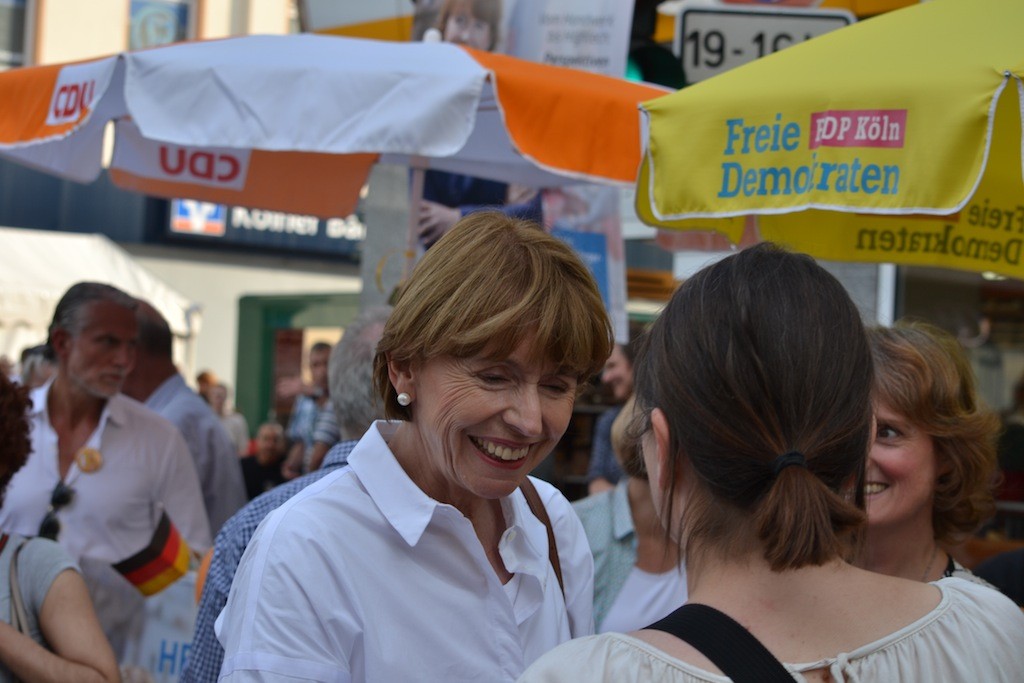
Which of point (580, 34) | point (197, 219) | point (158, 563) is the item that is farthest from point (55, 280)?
point (158, 563)

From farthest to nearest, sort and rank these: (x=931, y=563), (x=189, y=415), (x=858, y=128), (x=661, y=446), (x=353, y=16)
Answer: (x=353, y=16) < (x=189, y=415) < (x=858, y=128) < (x=931, y=563) < (x=661, y=446)

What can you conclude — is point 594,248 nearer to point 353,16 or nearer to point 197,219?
point 353,16

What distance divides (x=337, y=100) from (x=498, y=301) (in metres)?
2.24

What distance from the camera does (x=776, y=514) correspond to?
157cm

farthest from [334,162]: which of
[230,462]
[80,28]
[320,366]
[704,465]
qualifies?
[80,28]

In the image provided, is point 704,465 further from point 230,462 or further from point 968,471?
point 230,462

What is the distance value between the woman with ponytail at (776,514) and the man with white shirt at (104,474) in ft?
10.9

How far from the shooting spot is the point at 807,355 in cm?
159

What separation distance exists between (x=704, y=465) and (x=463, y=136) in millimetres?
2585

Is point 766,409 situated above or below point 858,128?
below

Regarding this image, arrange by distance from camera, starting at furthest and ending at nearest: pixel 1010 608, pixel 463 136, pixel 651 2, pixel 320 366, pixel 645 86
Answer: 1. pixel 320 366
2. pixel 651 2
3. pixel 645 86
4. pixel 463 136
5. pixel 1010 608

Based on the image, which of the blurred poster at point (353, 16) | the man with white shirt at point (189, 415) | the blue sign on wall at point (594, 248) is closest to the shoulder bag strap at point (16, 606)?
the man with white shirt at point (189, 415)

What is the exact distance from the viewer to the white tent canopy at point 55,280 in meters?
14.2

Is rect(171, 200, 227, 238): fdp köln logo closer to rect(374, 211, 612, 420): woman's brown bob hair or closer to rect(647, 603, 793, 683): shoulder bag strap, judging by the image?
rect(374, 211, 612, 420): woman's brown bob hair
